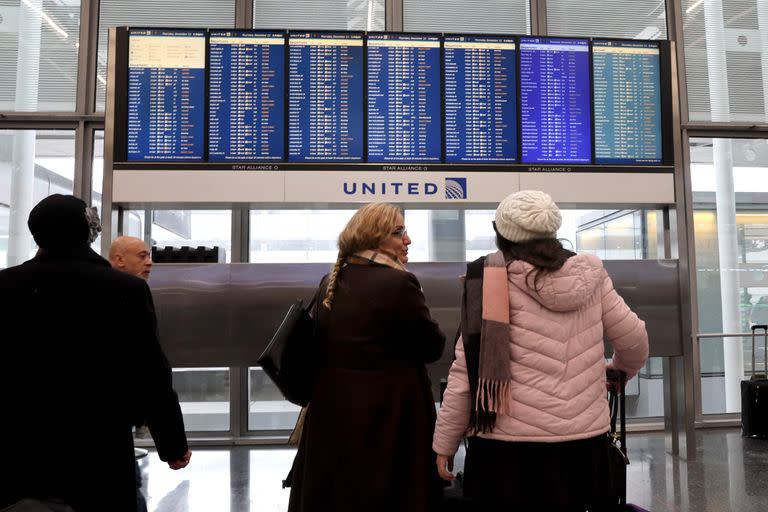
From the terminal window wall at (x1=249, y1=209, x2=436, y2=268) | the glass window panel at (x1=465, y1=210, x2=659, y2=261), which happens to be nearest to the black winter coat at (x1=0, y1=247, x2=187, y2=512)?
the terminal window wall at (x1=249, y1=209, x2=436, y2=268)

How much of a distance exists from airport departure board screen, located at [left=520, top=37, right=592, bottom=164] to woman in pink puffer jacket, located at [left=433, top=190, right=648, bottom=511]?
2912mm

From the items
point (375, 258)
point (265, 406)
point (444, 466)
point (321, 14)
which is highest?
point (321, 14)

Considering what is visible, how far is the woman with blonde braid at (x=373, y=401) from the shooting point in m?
2.05

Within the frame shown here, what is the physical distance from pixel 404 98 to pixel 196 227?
2.51m

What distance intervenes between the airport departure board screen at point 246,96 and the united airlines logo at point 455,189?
49.7 inches

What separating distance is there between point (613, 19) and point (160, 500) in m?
6.00

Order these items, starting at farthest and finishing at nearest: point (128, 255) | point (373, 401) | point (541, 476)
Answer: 1. point (128, 255)
2. point (373, 401)
3. point (541, 476)

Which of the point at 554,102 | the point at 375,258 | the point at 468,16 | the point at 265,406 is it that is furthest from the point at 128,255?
the point at 468,16

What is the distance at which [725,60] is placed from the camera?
6.18 meters

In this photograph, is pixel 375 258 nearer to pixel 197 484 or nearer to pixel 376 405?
pixel 376 405

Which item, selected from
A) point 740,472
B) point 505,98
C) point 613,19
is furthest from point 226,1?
point 740,472

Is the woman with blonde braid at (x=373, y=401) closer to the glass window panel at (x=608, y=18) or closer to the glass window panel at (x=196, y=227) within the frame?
the glass window panel at (x=196, y=227)

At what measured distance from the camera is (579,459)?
1.74 meters

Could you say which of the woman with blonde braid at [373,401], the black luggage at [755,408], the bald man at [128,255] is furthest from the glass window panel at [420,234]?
the woman with blonde braid at [373,401]
